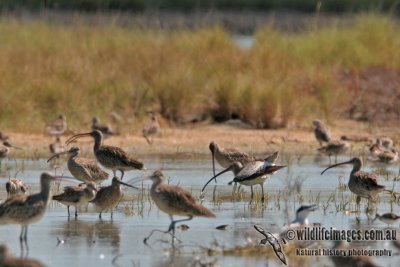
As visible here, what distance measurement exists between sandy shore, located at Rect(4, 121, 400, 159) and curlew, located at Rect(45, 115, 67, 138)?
0.17 meters

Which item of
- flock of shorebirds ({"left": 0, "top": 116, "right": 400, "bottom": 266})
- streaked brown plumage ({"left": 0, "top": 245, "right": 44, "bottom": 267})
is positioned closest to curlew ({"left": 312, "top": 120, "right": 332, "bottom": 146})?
flock of shorebirds ({"left": 0, "top": 116, "right": 400, "bottom": 266})

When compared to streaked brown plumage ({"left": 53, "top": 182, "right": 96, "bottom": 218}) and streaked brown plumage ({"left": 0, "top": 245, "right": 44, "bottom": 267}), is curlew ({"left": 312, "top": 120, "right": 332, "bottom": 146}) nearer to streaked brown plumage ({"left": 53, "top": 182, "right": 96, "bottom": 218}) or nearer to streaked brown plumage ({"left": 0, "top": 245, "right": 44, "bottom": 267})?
streaked brown plumage ({"left": 53, "top": 182, "right": 96, "bottom": 218})

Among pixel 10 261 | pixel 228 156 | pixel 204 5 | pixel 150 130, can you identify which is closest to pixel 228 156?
pixel 228 156

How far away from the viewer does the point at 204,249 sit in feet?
37.4

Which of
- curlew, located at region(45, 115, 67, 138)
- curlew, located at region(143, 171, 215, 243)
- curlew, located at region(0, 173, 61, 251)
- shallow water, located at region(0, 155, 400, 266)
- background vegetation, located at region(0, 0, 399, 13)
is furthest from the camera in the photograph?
background vegetation, located at region(0, 0, 399, 13)

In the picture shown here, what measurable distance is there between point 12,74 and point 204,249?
12954 millimetres

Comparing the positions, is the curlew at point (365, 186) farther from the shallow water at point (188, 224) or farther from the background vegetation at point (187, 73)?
the background vegetation at point (187, 73)

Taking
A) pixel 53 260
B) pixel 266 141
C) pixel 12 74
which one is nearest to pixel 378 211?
pixel 53 260

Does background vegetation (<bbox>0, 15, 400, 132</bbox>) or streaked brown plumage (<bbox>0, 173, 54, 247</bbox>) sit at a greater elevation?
background vegetation (<bbox>0, 15, 400, 132</bbox>)

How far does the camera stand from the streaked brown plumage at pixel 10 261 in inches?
404

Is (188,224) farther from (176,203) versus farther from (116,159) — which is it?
(116,159)

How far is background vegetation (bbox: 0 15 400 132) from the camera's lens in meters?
22.8

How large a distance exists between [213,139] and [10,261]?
37.0 ft

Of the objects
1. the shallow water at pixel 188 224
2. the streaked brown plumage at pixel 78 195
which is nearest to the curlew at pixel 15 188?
the shallow water at pixel 188 224
